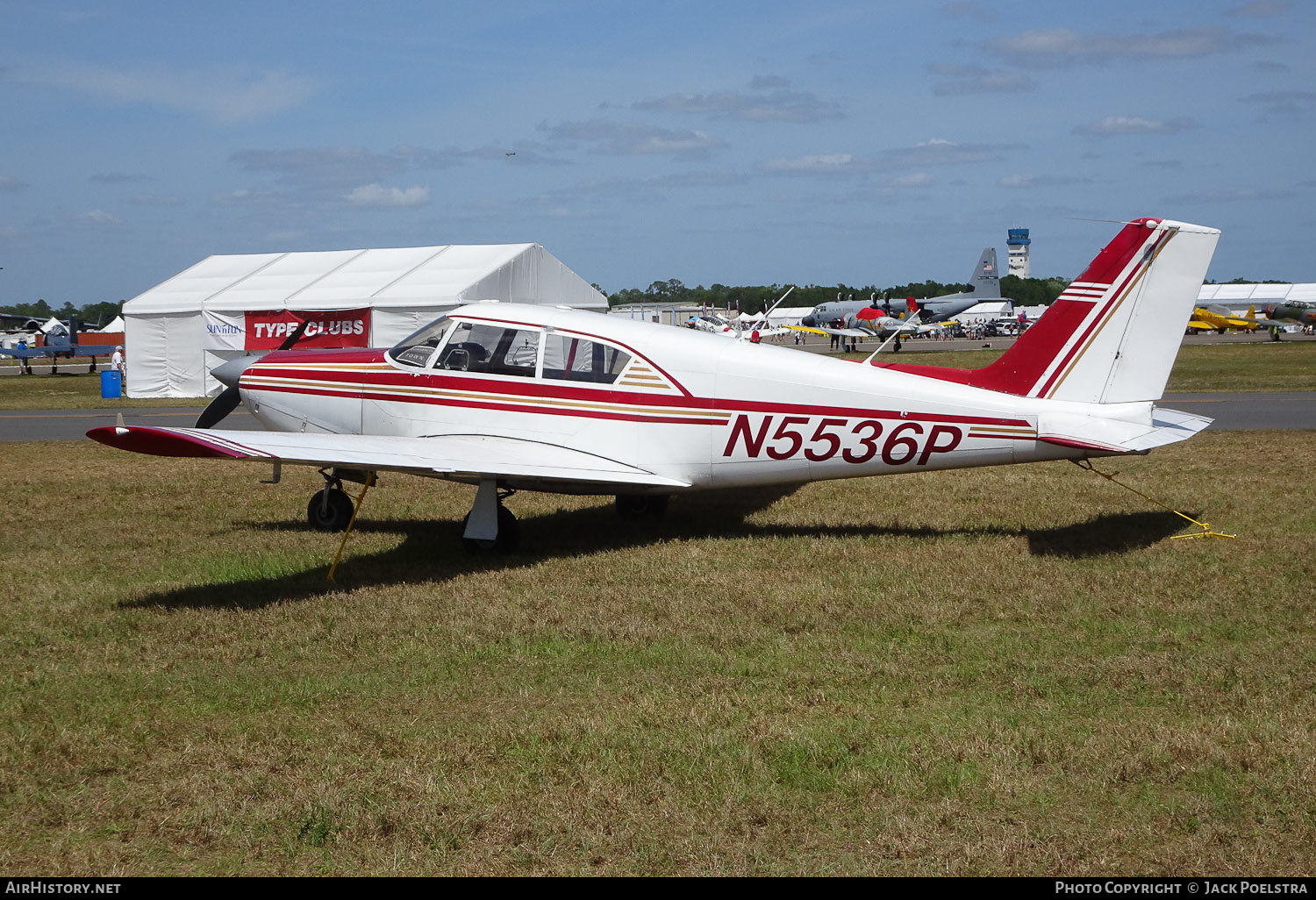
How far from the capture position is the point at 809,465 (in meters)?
9.00

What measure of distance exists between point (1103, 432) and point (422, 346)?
5.85m

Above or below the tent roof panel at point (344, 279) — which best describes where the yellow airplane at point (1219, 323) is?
above

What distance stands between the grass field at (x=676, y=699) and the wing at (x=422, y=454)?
29.6 inches

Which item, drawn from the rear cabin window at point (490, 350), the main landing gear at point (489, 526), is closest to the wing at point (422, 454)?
the main landing gear at point (489, 526)

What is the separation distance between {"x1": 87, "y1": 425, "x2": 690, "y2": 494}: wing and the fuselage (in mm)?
132

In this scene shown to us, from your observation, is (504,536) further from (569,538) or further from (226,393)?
(226,393)

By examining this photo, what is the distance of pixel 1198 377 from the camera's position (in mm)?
30500

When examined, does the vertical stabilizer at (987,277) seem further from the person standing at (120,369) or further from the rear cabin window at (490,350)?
the rear cabin window at (490,350)

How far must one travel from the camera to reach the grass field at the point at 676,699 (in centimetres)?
411

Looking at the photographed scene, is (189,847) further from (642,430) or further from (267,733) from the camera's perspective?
(642,430)

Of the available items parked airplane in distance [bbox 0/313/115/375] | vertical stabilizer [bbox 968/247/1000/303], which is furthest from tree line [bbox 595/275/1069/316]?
parked airplane in distance [bbox 0/313/115/375]

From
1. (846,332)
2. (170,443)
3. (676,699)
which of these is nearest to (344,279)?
(170,443)

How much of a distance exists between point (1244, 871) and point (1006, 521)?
6.73 m

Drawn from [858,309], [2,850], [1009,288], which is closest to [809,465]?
[2,850]
